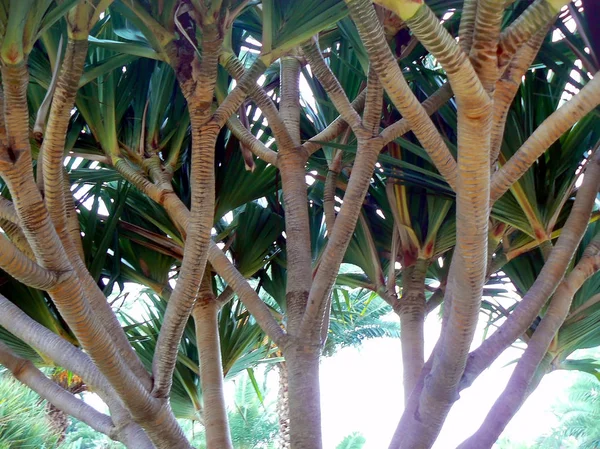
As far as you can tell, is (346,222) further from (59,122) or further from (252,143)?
(59,122)

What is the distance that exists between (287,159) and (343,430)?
7.94m

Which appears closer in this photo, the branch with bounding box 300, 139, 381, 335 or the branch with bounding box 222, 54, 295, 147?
the branch with bounding box 300, 139, 381, 335

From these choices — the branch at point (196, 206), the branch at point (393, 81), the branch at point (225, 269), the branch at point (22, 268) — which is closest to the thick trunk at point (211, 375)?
the branch at point (225, 269)

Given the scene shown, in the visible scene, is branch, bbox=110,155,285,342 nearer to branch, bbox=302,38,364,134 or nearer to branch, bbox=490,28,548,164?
branch, bbox=302,38,364,134

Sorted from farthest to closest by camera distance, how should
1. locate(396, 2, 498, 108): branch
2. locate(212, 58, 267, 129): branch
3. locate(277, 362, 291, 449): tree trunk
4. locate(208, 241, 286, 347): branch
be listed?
1. locate(277, 362, 291, 449): tree trunk
2. locate(208, 241, 286, 347): branch
3. locate(212, 58, 267, 129): branch
4. locate(396, 2, 498, 108): branch

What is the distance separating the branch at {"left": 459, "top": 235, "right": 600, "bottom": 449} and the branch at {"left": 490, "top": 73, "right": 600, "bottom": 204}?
1.16 feet

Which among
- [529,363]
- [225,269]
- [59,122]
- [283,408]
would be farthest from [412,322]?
[283,408]

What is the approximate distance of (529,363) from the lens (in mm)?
1180

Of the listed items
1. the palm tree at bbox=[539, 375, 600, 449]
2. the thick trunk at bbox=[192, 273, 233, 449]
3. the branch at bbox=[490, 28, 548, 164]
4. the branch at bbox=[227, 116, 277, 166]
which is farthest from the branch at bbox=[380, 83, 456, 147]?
the palm tree at bbox=[539, 375, 600, 449]

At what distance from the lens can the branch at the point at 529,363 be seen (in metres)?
1.13

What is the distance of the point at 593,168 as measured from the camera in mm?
1285

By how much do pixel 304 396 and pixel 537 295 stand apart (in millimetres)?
486

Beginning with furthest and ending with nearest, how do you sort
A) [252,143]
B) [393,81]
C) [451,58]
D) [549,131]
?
[252,143], [549,131], [393,81], [451,58]

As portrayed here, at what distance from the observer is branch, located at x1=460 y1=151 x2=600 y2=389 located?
114cm
